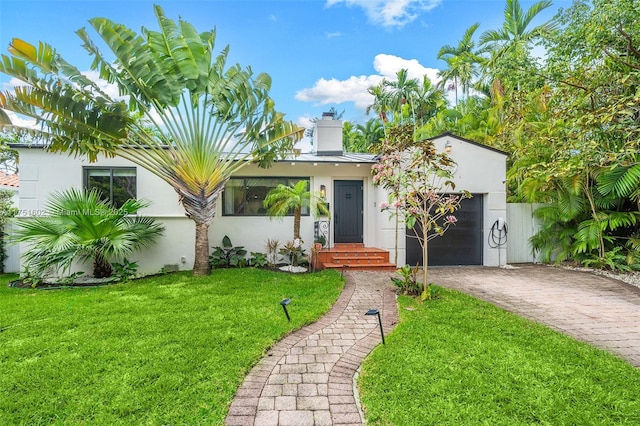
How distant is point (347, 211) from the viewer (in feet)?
34.9

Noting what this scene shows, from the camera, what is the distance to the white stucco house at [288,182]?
8.94m

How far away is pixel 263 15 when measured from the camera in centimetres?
1007

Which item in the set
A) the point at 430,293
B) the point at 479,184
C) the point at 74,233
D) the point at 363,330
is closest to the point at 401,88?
the point at 479,184

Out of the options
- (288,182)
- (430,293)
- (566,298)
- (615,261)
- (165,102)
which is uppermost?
(165,102)

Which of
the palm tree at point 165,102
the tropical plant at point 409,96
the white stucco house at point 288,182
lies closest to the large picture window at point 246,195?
the white stucco house at point 288,182

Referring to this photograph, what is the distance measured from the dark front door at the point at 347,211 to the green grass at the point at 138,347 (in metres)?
3.62

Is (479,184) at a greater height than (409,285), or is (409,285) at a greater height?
(479,184)

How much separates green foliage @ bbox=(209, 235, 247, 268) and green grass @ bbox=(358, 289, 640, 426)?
6.04 m

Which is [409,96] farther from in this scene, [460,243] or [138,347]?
[138,347]

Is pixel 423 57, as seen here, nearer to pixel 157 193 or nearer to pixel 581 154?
pixel 581 154

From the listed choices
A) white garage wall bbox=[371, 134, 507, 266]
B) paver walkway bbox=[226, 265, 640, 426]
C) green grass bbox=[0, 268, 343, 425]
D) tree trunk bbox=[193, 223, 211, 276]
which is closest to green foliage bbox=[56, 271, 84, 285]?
green grass bbox=[0, 268, 343, 425]

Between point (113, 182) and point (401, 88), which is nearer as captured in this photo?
point (113, 182)

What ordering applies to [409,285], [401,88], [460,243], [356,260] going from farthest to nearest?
[401,88] → [460,243] → [356,260] → [409,285]

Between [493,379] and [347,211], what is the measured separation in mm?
7740
